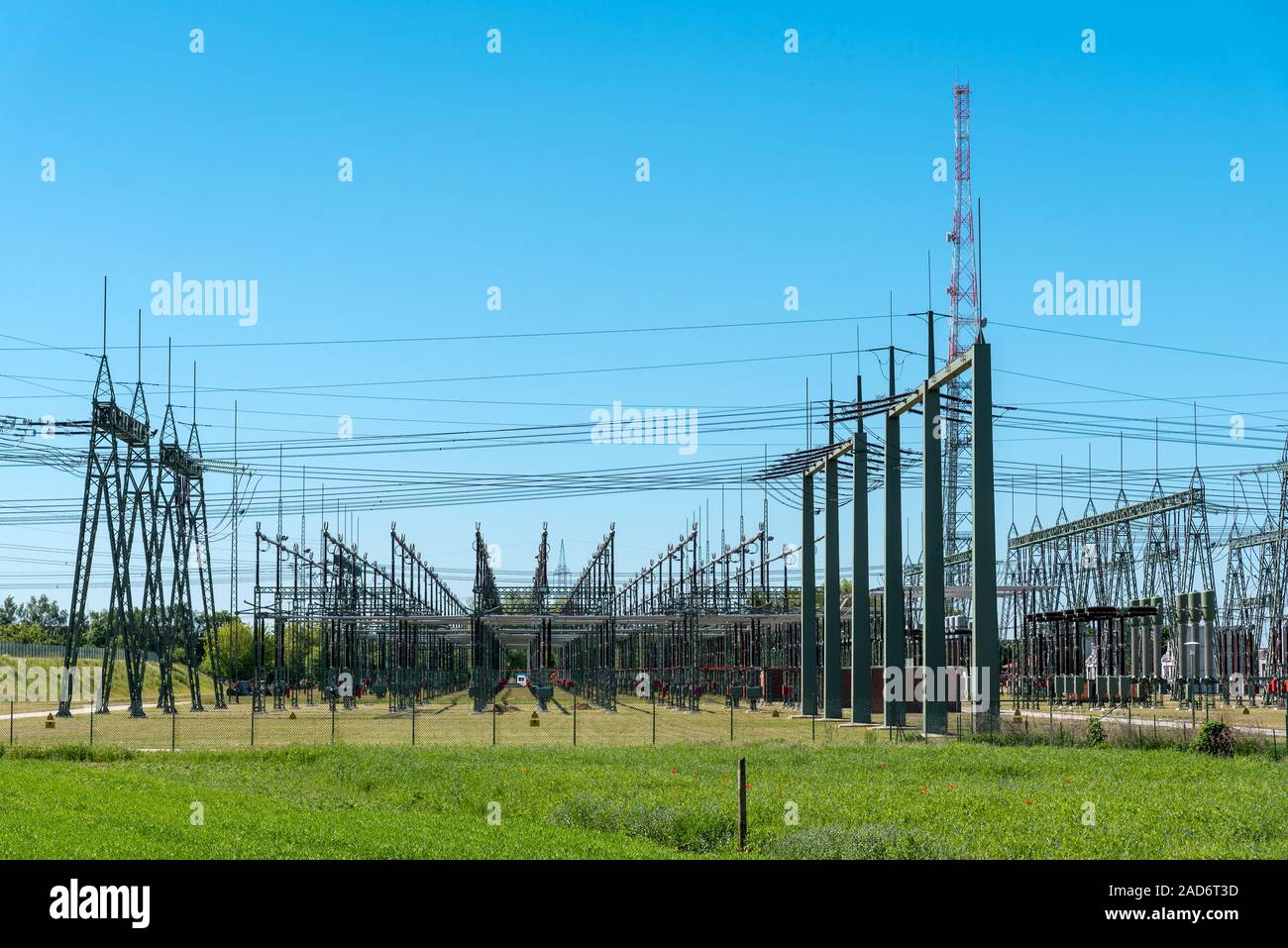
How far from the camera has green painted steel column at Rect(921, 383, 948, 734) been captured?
34812mm

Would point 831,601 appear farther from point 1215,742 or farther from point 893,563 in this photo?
point 1215,742

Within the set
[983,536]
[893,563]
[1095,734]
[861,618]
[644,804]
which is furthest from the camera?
[861,618]

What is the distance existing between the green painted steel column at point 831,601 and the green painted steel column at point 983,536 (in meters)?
11.2

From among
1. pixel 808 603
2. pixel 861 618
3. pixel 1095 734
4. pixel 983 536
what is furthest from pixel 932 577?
pixel 808 603

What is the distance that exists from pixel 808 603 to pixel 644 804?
30.0 m

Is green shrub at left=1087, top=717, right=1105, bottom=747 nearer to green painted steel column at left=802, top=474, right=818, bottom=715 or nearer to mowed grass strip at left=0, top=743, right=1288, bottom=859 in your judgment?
mowed grass strip at left=0, top=743, right=1288, bottom=859

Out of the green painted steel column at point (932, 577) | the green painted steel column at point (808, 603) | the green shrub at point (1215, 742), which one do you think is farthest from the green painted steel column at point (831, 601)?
the green shrub at point (1215, 742)

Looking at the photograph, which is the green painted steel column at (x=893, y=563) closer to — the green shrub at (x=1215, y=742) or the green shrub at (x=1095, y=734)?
the green shrub at (x=1095, y=734)

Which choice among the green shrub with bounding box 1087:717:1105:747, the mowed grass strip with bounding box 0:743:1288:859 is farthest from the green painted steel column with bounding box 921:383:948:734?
the mowed grass strip with bounding box 0:743:1288:859

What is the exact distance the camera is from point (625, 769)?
25094 millimetres

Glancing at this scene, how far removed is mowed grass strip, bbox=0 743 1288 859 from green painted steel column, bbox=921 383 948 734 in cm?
508

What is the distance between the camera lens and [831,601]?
44.8 m
